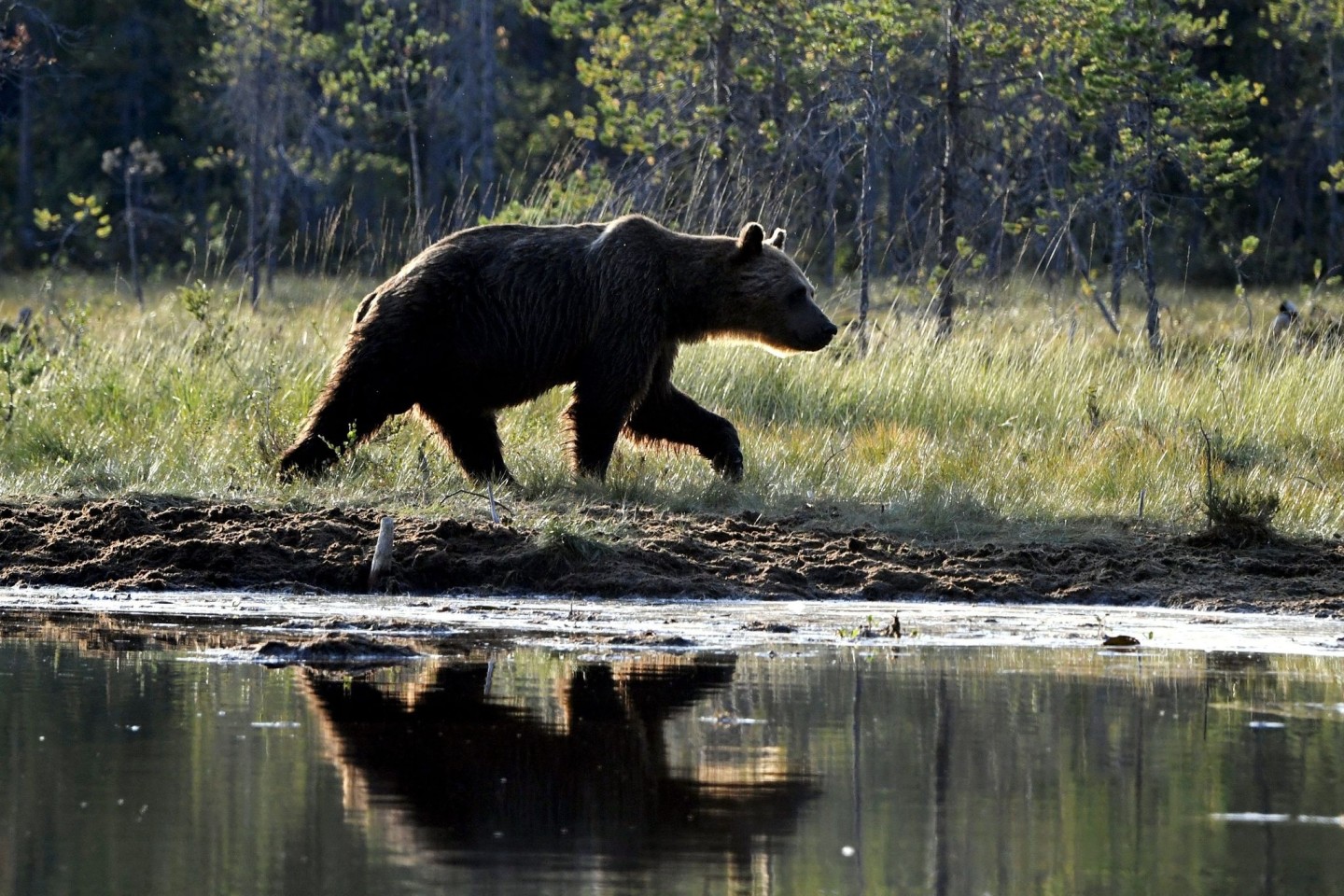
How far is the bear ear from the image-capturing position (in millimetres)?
11672

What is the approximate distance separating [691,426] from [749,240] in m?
1.11

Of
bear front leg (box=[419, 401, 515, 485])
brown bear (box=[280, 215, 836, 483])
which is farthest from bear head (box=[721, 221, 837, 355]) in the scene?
bear front leg (box=[419, 401, 515, 485])

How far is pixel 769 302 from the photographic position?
1196cm

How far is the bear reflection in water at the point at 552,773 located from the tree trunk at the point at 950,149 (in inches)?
488

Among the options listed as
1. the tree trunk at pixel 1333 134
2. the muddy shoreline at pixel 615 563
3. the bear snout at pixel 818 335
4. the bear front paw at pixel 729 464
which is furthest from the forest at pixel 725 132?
the muddy shoreline at pixel 615 563

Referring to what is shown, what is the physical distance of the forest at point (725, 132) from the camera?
62.2 feet

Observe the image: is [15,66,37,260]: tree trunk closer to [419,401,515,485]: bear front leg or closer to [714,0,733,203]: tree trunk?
[714,0,733,203]: tree trunk

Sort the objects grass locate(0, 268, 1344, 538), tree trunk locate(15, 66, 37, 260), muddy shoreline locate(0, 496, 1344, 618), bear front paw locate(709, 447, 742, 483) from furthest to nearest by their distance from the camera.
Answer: tree trunk locate(15, 66, 37, 260), bear front paw locate(709, 447, 742, 483), grass locate(0, 268, 1344, 538), muddy shoreline locate(0, 496, 1344, 618)

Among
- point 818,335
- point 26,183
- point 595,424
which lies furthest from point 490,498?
point 26,183

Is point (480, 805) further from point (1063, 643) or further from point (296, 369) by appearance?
point (296, 369)

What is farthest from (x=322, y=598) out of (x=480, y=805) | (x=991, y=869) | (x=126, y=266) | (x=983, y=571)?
(x=126, y=266)

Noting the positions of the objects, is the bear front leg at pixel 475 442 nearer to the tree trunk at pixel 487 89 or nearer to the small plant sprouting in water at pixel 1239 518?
the small plant sprouting in water at pixel 1239 518

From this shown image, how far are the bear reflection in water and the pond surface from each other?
1 centimetres

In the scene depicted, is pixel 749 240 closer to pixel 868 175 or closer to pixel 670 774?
pixel 670 774
